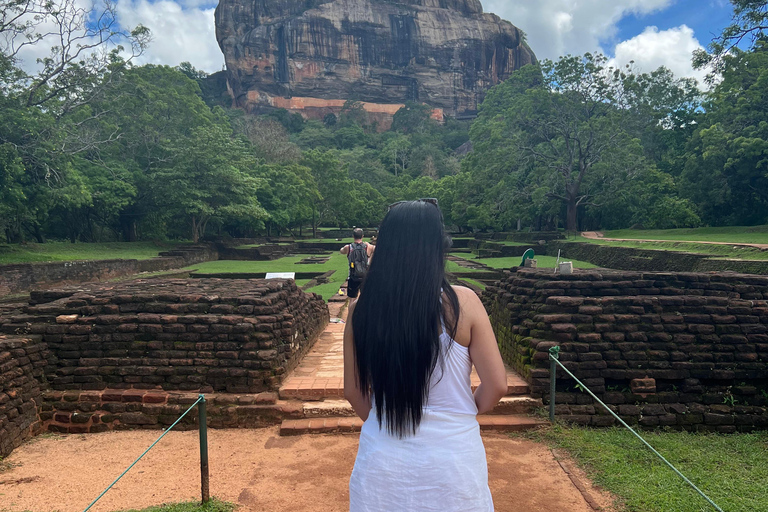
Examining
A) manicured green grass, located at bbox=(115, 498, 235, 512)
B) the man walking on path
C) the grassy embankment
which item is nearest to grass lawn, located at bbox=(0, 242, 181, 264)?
the man walking on path

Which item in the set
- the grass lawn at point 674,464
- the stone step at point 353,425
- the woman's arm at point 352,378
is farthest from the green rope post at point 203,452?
the grass lawn at point 674,464

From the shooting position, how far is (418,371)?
1410 mm

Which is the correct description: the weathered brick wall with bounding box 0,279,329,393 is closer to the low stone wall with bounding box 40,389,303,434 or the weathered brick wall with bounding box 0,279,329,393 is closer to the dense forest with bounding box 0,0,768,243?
the low stone wall with bounding box 40,389,303,434

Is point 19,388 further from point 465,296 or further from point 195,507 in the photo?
point 465,296

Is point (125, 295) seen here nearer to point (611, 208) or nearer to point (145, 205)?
point (145, 205)

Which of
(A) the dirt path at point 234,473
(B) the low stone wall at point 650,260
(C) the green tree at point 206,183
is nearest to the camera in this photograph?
(A) the dirt path at point 234,473

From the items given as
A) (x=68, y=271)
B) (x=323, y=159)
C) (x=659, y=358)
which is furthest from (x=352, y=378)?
(x=323, y=159)

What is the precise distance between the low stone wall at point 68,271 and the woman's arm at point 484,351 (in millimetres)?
14306

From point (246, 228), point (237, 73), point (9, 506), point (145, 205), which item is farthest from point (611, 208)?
point (237, 73)

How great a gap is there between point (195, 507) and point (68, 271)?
13565mm

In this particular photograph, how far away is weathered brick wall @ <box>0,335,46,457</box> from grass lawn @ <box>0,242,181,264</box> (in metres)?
11.9

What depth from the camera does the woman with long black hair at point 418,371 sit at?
1.37 meters

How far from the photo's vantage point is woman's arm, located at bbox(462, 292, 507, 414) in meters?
1.44

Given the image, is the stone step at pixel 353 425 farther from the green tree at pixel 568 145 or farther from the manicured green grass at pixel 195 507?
the green tree at pixel 568 145
